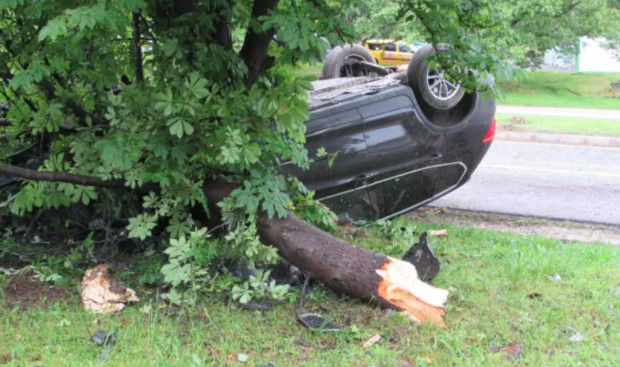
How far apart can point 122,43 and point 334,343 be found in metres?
2.35

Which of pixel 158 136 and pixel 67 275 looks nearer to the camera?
pixel 158 136

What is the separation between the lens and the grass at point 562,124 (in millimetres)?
14461

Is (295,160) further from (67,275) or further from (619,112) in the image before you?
(619,112)

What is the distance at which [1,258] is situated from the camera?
4.73 meters

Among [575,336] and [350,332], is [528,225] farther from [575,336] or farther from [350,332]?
[350,332]

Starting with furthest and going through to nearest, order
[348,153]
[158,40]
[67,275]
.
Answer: [348,153], [67,275], [158,40]

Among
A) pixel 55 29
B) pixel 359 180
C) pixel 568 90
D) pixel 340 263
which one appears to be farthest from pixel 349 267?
pixel 568 90

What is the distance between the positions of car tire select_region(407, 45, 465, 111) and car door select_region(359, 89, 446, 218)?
137mm

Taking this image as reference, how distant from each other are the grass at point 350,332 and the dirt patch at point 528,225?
6.50ft

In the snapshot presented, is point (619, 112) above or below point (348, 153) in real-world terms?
below

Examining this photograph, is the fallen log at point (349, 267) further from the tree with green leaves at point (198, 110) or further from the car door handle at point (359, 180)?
the car door handle at point (359, 180)

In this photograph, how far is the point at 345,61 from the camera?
7.76 m

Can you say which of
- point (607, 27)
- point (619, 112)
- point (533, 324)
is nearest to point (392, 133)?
point (533, 324)

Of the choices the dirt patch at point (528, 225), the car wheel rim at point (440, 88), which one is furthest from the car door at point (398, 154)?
the dirt patch at point (528, 225)
